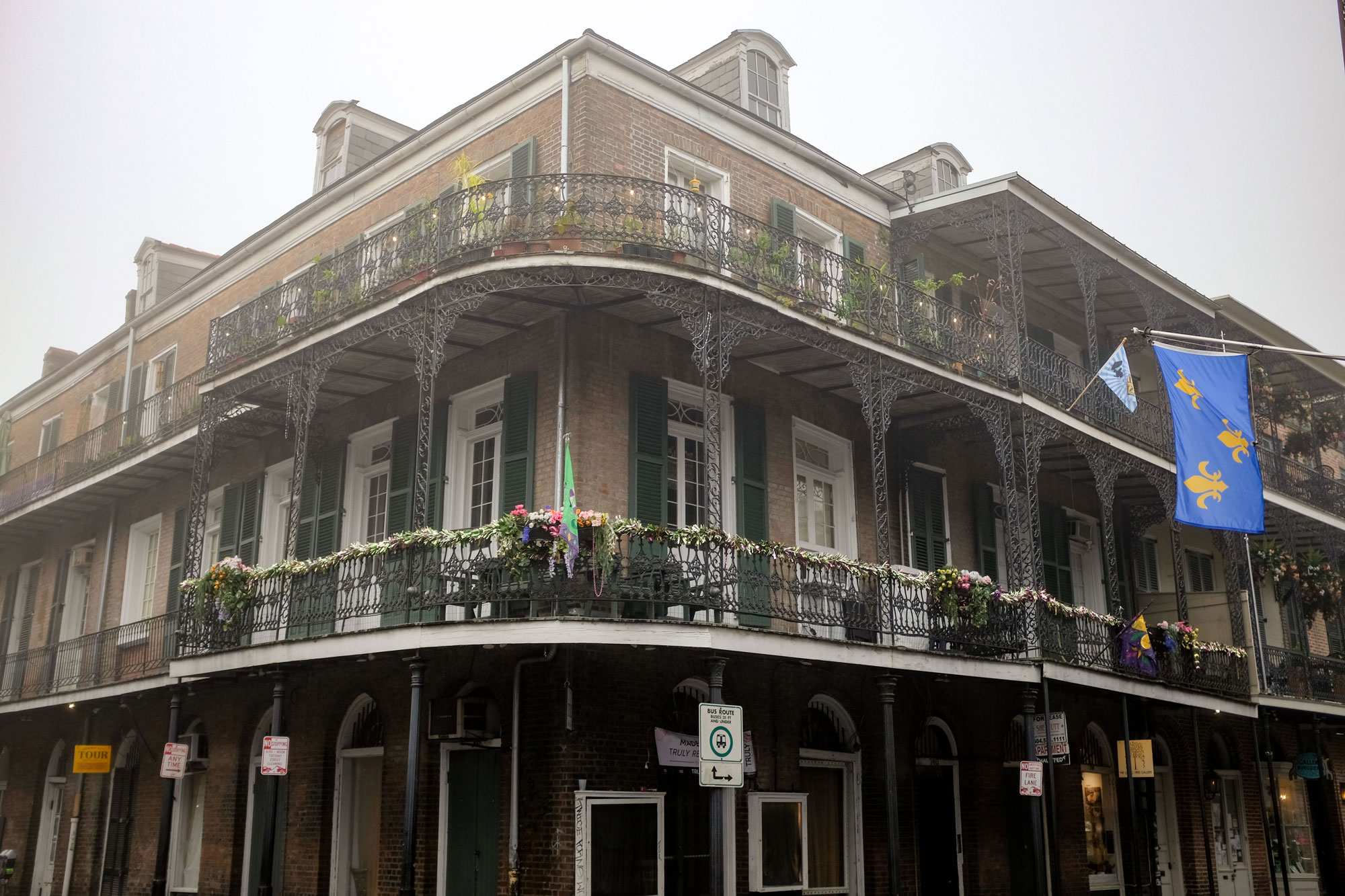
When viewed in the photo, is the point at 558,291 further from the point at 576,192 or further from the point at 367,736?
the point at 367,736

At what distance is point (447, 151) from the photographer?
16.7m

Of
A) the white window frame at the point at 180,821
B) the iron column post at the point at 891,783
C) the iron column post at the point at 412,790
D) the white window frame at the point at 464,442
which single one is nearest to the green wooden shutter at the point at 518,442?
the white window frame at the point at 464,442

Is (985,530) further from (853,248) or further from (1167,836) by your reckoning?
(1167,836)

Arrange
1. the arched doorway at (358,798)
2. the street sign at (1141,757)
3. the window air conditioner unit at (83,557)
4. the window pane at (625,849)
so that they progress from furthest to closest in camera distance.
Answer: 1. the window air conditioner unit at (83,557)
2. the street sign at (1141,757)
3. the arched doorway at (358,798)
4. the window pane at (625,849)

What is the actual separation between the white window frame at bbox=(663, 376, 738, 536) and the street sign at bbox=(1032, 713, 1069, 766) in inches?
193

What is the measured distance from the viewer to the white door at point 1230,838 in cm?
2170

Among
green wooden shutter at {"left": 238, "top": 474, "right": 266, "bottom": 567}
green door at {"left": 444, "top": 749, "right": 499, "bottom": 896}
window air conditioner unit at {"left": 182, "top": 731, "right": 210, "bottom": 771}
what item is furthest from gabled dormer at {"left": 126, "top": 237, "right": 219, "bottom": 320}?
green door at {"left": 444, "top": 749, "right": 499, "bottom": 896}

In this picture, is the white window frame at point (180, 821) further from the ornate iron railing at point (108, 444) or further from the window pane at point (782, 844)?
the window pane at point (782, 844)

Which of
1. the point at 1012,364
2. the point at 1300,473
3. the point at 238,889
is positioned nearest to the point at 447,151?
the point at 1012,364

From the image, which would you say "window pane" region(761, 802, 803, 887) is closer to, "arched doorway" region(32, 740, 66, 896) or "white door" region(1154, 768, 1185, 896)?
"white door" region(1154, 768, 1185, 896)

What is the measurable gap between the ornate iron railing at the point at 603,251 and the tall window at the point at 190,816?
19.5ft

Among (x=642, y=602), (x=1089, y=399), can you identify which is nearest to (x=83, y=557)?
(x=642, y=602)

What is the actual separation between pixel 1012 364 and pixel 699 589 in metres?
7.10

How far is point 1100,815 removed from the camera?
65.2ft
